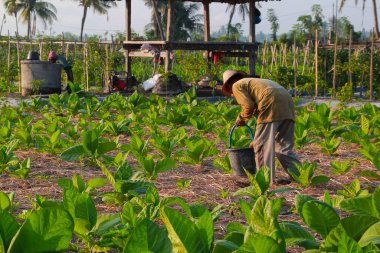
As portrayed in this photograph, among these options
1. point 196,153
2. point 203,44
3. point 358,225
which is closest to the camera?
point 358,225

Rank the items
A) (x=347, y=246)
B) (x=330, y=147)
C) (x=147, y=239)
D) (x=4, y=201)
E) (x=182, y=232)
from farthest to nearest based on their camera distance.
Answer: (x=330, y=147), (x=4, y=201), (x=182, y=232), (x=347, y=246), (x=147, y=239)

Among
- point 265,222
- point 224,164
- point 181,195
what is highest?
point 265,222

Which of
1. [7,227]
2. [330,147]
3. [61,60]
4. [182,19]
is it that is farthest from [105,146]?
[182,19]

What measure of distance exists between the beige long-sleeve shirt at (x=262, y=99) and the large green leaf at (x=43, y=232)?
3.14 meters

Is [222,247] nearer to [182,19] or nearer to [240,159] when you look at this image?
[240,159]

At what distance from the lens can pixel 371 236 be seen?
9.81 feet

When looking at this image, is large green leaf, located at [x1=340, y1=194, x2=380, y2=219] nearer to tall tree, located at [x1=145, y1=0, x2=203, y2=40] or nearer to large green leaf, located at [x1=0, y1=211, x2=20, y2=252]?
large green leaf, located at [x1=0, y1=211, x2=20, y2=252]

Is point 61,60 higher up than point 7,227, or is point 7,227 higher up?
point 61,60

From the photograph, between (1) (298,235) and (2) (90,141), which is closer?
(1) (298,235)

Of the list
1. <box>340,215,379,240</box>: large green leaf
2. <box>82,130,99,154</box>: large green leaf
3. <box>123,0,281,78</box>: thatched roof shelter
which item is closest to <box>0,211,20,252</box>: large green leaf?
<box>340,215,379,240</box>: large green leaf

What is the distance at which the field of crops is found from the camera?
295 centimetres

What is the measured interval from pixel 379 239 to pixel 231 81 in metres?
3.34

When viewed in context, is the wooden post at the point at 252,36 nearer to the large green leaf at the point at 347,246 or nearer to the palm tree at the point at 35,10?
the large green leaf at the point at 347,246

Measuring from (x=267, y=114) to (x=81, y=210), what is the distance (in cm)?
268
